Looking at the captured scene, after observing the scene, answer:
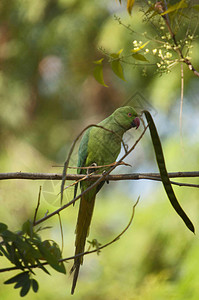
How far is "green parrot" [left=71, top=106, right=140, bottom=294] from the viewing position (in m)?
1.47

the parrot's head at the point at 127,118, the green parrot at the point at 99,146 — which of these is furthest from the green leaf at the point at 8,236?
the parrot's head at the point at 127,118

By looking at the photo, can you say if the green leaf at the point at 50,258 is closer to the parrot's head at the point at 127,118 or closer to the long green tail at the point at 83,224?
the long green tail at the point at 83,224

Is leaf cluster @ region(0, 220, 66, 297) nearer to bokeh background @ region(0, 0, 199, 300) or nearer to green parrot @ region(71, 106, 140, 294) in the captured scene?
green parrot @ region(71, 106, 140, 294)

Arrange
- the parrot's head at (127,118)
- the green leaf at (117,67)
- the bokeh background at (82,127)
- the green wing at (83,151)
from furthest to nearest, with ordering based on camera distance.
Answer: the bokeh background at (82,127) < the green wing at (83,151) < the parrot's head at (127,118) < the green leaf at (117,67)

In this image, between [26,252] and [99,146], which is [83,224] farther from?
[26,252]

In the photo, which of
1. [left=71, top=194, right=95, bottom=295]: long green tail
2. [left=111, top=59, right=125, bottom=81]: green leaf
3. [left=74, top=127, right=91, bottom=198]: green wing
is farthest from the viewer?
[left=74, top=127, right=91, bottom=198]: green wing

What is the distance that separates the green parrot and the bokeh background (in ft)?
0.27

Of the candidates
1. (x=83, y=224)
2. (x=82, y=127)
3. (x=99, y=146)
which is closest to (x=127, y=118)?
(x=99, y=146)

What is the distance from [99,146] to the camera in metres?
1.67

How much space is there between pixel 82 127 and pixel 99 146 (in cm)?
211

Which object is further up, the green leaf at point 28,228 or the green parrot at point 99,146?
the green parrot at point 99,146

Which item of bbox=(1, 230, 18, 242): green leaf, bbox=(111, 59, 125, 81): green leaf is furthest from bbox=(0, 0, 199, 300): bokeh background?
bbox=(1, 230, 18, 242): green leaf

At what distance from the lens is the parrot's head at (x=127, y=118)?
1462 mm

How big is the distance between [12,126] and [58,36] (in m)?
0.95
